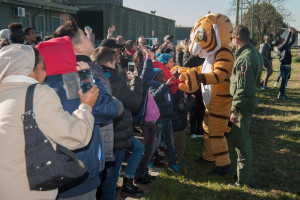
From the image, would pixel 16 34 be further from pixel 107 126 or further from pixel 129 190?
pixel 107 126

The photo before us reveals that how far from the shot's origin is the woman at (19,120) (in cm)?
187

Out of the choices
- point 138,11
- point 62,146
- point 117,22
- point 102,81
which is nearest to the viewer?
point 62,146

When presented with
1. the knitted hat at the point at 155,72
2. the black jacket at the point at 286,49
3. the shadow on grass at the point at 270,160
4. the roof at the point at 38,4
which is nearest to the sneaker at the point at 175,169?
the shadow on grass at the point at 270,160

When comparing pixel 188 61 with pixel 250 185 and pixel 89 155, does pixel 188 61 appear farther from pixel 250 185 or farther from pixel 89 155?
pixel 89 155

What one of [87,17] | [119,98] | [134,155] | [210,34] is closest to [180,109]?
[210,34]

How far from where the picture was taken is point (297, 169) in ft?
17.3

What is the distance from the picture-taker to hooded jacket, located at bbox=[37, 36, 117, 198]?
2299 millimetres

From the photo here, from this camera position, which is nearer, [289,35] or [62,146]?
[62,146]

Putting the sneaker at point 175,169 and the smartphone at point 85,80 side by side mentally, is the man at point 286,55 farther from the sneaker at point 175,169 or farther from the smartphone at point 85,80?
the smartphone at point 85,80

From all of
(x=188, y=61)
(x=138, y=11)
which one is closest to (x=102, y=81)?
(x=188, y=61)

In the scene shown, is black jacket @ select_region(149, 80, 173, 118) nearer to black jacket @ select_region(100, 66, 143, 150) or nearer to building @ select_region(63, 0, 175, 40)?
black jacket @ select_region(100, 66, 143, 150)

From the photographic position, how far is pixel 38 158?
1872mm

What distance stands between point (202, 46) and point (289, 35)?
6825 mm

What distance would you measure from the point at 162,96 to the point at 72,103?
8.07 ft
